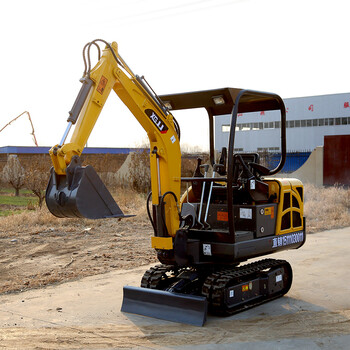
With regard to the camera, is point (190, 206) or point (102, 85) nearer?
point (102, 85)

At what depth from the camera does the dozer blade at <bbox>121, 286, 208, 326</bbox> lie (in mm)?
6172

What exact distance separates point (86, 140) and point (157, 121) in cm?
104

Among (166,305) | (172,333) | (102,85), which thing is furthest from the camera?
(166,305)

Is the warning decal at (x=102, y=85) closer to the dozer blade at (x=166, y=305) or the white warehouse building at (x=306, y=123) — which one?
the dozer blade at (x=166, y=305)

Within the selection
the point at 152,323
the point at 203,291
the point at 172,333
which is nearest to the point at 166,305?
the point at 152,323

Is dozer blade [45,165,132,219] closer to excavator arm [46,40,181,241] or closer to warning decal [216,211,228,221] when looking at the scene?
excavator arm [46,40,181,241]

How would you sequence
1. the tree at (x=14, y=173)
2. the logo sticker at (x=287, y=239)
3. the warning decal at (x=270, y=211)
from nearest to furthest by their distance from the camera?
the warning decal at (x=270, y=211) < the logo sticker at (x=287, y=239) < the tree at (x=14, y=173)

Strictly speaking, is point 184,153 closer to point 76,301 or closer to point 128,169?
point 128,169

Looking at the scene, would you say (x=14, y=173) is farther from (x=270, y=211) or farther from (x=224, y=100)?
(x=224, y=100)

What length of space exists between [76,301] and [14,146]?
6166 centimetres

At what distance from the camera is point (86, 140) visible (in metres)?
6.11

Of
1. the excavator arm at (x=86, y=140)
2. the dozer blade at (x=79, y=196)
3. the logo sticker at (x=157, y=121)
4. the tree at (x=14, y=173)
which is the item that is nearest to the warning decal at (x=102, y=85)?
the excavator arm at (x=86, y=140)

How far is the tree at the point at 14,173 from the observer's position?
1006 inches

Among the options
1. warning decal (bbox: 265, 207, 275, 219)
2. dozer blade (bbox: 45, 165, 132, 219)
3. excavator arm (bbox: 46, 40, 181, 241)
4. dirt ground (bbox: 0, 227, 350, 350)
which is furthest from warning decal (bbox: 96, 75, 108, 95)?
dirt ground (bbox: 0, 227, 350, 350)
